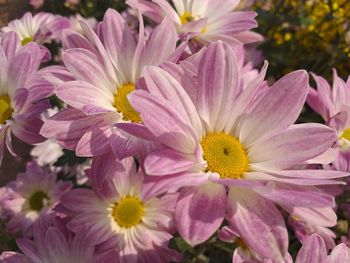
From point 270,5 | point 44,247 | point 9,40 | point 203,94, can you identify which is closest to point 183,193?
point 203,94

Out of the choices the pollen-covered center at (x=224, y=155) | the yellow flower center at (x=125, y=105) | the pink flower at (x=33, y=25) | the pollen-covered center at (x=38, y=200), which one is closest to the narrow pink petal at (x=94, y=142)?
the yellow flower center at (x=125, y=105)

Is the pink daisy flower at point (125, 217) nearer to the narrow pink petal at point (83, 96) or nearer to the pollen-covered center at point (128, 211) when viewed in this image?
the pollen-covered center at point (128, 211)

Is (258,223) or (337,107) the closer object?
(258,223)

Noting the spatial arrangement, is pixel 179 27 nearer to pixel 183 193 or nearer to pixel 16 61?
pixel 16 61

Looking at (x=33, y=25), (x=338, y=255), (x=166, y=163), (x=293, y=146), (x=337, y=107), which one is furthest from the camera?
(x=33, y=25)

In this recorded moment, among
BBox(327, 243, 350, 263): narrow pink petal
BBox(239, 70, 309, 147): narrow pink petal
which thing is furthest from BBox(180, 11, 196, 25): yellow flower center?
BBox(327, 243, 350, 263): narrow pink petal

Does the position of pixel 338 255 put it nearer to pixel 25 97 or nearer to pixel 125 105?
pixel 125 105

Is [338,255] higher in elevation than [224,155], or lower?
lower

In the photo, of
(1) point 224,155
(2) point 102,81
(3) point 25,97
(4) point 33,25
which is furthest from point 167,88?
(4) point 33,25

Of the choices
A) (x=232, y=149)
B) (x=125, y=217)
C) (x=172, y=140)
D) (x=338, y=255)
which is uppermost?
(x=172, y=140)
